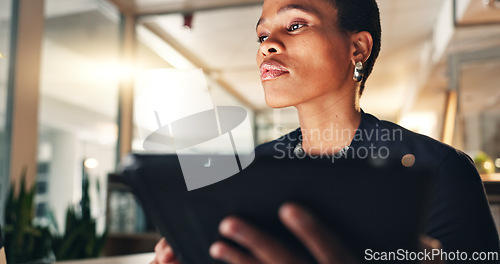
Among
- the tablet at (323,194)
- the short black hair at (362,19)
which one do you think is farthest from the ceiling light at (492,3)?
the tablet at (323,194)

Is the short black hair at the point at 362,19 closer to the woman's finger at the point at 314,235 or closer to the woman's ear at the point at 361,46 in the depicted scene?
the woman's ear at the point at 361,46

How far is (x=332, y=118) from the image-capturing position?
2.70 ft

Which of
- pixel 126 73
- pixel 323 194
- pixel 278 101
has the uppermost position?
pixel 126 73

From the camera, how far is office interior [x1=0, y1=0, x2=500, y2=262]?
10.2ft

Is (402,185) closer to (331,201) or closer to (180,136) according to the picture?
(331,201)

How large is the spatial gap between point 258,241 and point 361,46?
598 millimetres

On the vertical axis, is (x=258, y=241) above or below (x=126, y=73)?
below

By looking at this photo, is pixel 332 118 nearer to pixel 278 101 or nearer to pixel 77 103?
pixel 278 101

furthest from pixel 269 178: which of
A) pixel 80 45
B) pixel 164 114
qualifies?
pixel 80 45

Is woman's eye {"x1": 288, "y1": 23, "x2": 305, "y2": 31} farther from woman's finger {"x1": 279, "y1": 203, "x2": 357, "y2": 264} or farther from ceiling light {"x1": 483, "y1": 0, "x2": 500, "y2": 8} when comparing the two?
ceiling light {"x1": 483, "y1": 0, "x2": 500, "y2": 8}

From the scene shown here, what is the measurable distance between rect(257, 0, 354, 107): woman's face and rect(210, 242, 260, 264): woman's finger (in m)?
0.42

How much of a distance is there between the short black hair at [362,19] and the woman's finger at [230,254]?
562 mm

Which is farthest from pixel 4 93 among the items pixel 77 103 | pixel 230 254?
pixel 230 254

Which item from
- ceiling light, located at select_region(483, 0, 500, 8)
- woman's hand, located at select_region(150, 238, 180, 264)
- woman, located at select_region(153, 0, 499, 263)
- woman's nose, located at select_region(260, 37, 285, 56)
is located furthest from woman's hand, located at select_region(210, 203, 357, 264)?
ceiling light, located at select_region(483, 0, 500, 8)
